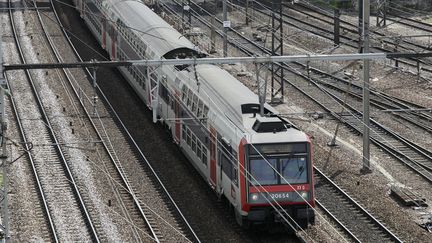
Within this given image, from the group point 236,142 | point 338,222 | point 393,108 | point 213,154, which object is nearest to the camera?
point 236,142

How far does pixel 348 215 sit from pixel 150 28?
→ 13967mm

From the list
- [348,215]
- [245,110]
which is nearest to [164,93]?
[245,110]

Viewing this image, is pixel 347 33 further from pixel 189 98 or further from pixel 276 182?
pixel 276 182

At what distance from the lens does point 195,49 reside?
35906 mm

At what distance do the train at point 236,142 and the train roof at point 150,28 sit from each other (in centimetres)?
10

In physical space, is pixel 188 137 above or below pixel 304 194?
below

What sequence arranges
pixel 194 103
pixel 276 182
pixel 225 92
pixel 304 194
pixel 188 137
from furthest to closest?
pixel 188 137 → pixel 194 103 → pixel 225 92 → pixel 304 194 → pixel 276 182

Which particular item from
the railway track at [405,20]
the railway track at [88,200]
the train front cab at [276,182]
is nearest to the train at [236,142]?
the train front cab at [276,182]

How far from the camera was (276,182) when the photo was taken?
2597 cm

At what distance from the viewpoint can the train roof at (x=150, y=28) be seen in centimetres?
3622

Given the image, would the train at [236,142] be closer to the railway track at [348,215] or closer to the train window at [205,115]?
the train window at [205,115]

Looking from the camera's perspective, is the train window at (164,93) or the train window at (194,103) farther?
the train window at (164,93)

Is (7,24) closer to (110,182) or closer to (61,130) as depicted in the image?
(61,130)

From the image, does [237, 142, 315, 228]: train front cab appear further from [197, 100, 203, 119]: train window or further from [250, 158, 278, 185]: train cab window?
[197, 100, 203, 119]: train window
